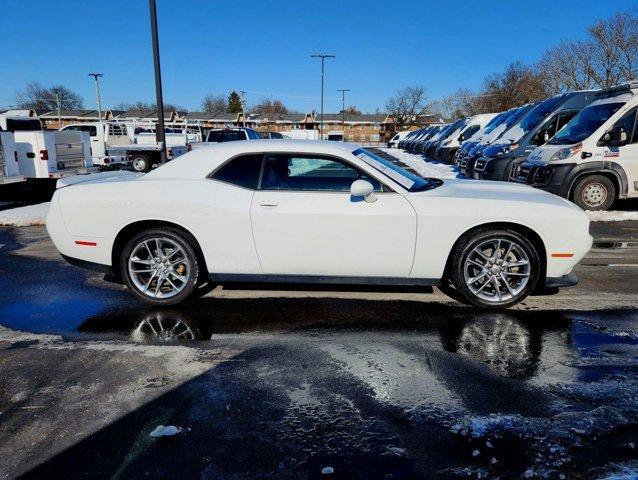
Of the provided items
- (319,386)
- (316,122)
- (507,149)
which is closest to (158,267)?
(319,386)

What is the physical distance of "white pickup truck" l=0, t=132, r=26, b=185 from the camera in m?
10.3

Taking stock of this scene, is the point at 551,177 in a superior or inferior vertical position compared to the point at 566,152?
inferior

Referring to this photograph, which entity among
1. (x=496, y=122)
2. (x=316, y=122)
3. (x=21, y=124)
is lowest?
(x=21, y=124)

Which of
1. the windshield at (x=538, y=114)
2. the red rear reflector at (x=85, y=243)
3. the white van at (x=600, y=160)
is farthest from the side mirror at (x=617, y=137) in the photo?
the red rear reflector at (x=85, y=243)

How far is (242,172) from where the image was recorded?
433cm

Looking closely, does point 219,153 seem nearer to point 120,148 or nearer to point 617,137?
point 617,137

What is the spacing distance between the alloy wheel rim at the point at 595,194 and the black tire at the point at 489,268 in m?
Result: 5.89

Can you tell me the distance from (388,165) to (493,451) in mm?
3018

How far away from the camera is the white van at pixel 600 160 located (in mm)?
8625

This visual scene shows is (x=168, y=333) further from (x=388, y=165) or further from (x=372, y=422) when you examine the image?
(x=388, y=165)

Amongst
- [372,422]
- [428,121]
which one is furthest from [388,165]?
[428,121]

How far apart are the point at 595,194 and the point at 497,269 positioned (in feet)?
20.4

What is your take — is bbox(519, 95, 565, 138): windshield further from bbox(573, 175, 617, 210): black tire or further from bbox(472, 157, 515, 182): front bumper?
bbox(573, 175, 617, 210): black tire

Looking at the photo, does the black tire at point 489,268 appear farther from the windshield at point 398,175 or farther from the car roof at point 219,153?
the car roof at point 219,153
